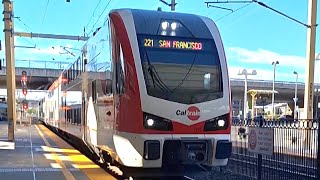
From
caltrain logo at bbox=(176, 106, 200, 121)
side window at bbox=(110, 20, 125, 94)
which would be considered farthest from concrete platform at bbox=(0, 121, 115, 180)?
caltrain logo at bbox=(176, 106, 200, 121)

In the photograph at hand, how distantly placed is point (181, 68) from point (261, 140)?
194cm

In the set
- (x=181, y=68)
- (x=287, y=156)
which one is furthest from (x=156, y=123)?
(x=287, y=156)

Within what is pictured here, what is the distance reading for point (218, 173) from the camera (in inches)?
443

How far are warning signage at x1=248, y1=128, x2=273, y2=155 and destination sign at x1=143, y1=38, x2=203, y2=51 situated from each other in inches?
72.5

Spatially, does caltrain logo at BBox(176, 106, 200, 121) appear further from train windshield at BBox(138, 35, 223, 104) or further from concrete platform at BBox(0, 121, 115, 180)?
Result: concrete platform at BBox(0, 121, 115, 180)

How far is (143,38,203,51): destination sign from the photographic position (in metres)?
8.21

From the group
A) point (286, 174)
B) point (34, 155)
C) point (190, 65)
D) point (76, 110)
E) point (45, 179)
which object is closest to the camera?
point (190, 65)

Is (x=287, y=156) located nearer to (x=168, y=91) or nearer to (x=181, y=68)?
(x=181, y=68)

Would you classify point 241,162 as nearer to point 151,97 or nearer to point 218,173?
point 218,173

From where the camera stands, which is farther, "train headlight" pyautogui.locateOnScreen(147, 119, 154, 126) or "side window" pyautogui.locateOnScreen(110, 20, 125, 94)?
"side window" pyautogui.locateOnScreen(110, 20, 125, 94)

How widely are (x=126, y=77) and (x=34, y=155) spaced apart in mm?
6180

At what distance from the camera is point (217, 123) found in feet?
26.9

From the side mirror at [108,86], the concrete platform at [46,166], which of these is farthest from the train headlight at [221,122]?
the concrete platform at [46,166]

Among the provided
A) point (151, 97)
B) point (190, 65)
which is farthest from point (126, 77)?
point (190, 65)
